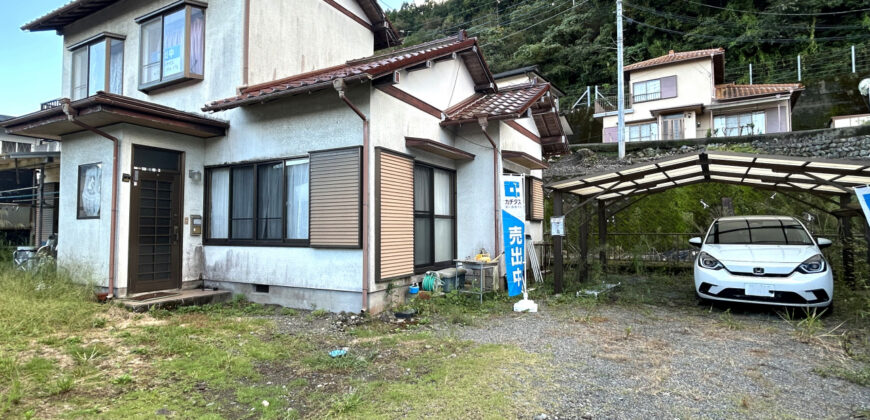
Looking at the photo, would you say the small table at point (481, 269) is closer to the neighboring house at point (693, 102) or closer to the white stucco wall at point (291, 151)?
the white stucco wall at point (291, 151)

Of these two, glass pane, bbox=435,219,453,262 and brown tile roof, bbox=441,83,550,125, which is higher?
brown tile roof, bbox=441,83,550,125

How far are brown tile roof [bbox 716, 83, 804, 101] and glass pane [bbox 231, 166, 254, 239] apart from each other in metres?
23.4

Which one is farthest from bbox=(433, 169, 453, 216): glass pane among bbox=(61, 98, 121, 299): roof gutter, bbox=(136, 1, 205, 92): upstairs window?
bbox=(61, 98, 121, 299): roof gutter

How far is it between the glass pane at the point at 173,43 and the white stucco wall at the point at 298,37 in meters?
1.53

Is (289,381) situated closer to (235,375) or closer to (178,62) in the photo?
(235,375)

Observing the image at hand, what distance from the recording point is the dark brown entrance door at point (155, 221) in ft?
22.1

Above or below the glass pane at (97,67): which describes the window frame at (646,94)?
above

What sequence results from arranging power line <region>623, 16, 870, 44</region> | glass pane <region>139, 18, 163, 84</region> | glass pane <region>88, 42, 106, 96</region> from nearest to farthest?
glass pane <region>139, 18, 163, 84</region>
glass pane <region>88, 42, 106, 96</region>
power line <region>623, 16, 870, 44</region>

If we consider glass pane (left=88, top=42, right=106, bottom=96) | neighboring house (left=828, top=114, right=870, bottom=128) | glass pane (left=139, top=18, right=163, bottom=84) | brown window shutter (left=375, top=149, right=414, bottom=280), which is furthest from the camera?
neighboring house (left=828, top=114, right=870, bottom=128)

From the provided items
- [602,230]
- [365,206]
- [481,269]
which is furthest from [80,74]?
[602,230]

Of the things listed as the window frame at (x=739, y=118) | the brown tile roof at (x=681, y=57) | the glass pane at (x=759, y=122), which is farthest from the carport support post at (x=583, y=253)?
the brown tile roof at (x=681, y=57)

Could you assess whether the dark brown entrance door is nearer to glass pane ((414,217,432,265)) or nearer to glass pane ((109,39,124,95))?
glass pane ((109,39,124,95))

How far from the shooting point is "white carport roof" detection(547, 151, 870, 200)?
575 centimetres

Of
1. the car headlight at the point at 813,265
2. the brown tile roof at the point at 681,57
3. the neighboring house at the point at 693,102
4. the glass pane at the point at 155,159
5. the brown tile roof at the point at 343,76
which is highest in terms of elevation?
the brown tile roof at the point at 681,57
